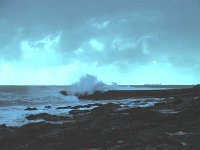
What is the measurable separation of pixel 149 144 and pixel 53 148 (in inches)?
107

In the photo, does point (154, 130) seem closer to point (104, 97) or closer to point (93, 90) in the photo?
point (104, 97)

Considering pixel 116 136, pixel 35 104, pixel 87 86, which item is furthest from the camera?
pixel 87 86

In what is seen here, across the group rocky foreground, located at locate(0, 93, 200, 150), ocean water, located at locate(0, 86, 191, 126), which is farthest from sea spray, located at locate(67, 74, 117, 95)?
rocky foreground, located at locate(0, 93, 200, 150)

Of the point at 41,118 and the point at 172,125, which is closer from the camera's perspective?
the point at 172,125

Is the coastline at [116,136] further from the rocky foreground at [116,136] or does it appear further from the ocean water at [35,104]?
the ocean water at [35,104]

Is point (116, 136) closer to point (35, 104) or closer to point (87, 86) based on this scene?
point (35, 104)

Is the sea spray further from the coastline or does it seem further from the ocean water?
the coastline

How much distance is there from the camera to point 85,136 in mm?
13336

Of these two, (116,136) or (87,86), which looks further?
(87,86)

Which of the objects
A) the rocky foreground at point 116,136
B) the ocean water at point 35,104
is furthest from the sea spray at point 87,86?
the rocky foreground at point 116,136

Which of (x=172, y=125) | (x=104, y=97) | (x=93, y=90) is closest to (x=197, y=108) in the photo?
(x=172, y=125)

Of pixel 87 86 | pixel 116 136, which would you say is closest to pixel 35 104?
pixel 87 86

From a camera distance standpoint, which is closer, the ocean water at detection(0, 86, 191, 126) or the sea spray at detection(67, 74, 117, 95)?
the ocean water at detection(0, 86, 191, 126)

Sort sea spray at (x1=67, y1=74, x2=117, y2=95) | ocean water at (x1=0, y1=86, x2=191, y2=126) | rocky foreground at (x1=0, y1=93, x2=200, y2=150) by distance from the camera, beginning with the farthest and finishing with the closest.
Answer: sea spray at (x1=67, y1=74, x2=117, y2=95)
ocean water at (x1=0, y1=86, x2=191, y2=126)
rocky foreground at (x1=0, y1=93, x2=200, y2=150)
